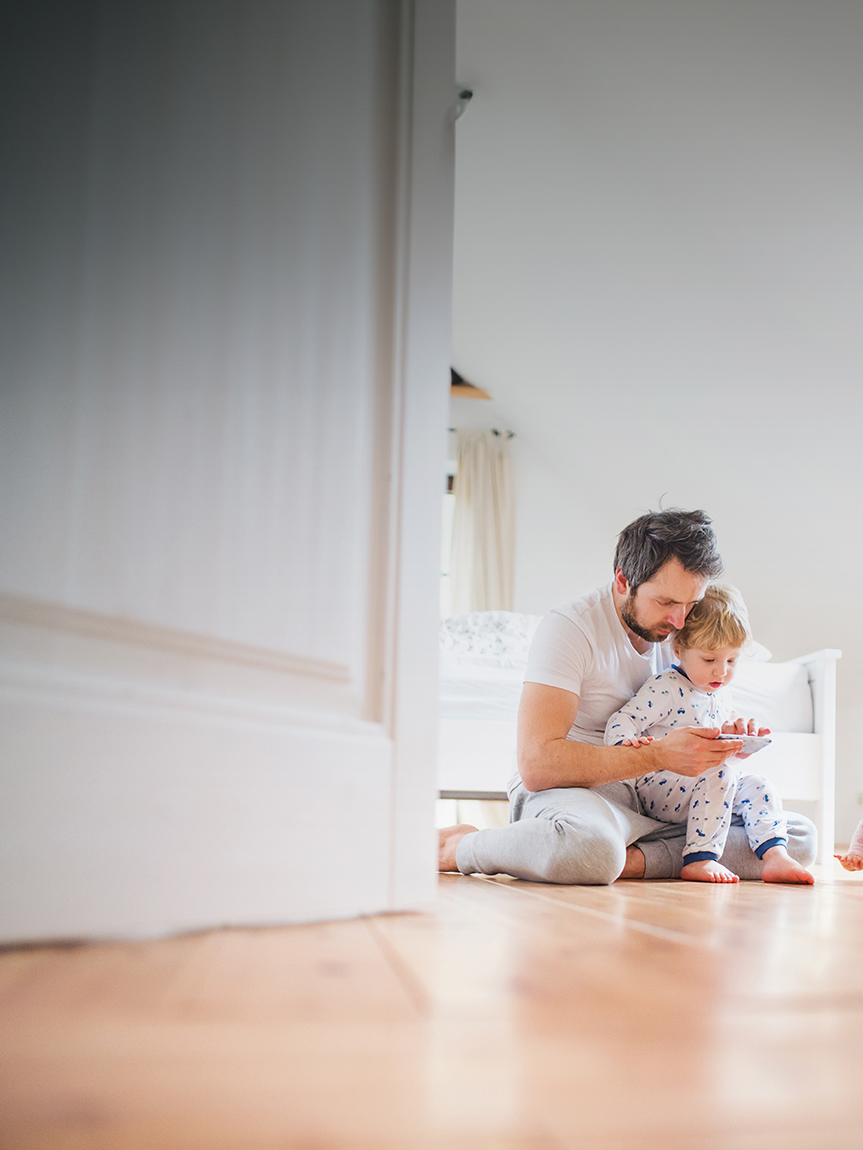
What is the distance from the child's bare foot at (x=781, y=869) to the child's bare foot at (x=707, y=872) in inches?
2.8

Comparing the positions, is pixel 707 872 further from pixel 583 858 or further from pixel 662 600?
pixel 662 600

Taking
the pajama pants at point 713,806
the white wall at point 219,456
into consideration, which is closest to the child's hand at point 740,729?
the pajama pants at point 713,806

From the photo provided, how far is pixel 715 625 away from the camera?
65.6 inches

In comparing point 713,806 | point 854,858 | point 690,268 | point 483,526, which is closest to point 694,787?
point 713,806

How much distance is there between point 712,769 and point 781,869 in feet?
0.72

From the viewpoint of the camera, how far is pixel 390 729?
84 cm

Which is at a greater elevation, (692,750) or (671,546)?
(671,546)

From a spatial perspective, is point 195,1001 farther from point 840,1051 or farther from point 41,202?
point 41,202

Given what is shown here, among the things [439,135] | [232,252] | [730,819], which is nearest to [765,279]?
[730,819]

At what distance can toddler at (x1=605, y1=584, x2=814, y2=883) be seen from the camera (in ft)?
5.16

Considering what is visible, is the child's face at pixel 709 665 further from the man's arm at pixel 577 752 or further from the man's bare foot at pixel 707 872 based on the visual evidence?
the man's bare foot at pixel 707 872

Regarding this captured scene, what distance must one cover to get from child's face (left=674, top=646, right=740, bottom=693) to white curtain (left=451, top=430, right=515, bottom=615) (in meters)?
3.75

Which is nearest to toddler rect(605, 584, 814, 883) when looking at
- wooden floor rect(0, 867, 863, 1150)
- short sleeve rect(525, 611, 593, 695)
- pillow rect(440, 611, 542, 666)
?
short sleeve rect(525, 611, 593, 695)

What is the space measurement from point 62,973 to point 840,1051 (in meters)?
0.44
